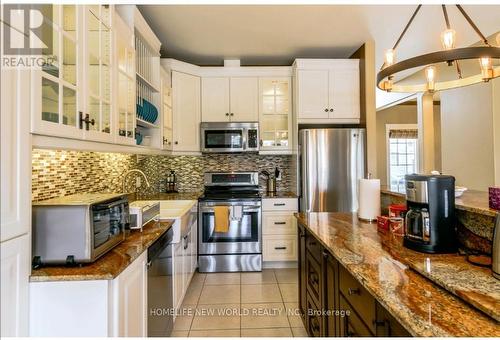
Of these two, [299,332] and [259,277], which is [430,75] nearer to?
[299,332]

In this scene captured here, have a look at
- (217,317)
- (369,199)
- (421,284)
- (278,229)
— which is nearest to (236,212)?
(278,229)

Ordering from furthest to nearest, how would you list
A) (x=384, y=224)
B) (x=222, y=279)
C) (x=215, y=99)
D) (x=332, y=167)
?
(x=215, y=99), (x=332, y=167), (x=222, y=279), (x=384, y=224)

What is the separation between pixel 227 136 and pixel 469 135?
3509 mm

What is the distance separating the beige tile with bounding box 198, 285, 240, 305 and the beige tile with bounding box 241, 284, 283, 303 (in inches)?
2.9

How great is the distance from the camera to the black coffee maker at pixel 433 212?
1.28 metres

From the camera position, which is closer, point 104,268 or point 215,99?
point 104,268

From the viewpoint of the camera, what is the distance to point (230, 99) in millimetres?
3621

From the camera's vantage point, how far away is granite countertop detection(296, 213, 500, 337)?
0.80 metres

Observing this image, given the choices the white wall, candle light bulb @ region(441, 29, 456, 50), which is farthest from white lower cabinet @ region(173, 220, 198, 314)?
the white wall

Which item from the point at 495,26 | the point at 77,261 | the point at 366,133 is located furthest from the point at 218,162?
the point at 495,26

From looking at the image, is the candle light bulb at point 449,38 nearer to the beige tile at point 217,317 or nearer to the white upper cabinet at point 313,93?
the white upper cabinet at point 313,93

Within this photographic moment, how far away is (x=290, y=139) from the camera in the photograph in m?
3.62

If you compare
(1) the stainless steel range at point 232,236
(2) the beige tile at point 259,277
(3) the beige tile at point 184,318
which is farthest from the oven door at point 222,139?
(3) the beige tile at point 184,318

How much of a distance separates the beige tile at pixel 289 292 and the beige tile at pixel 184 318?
885 mm
